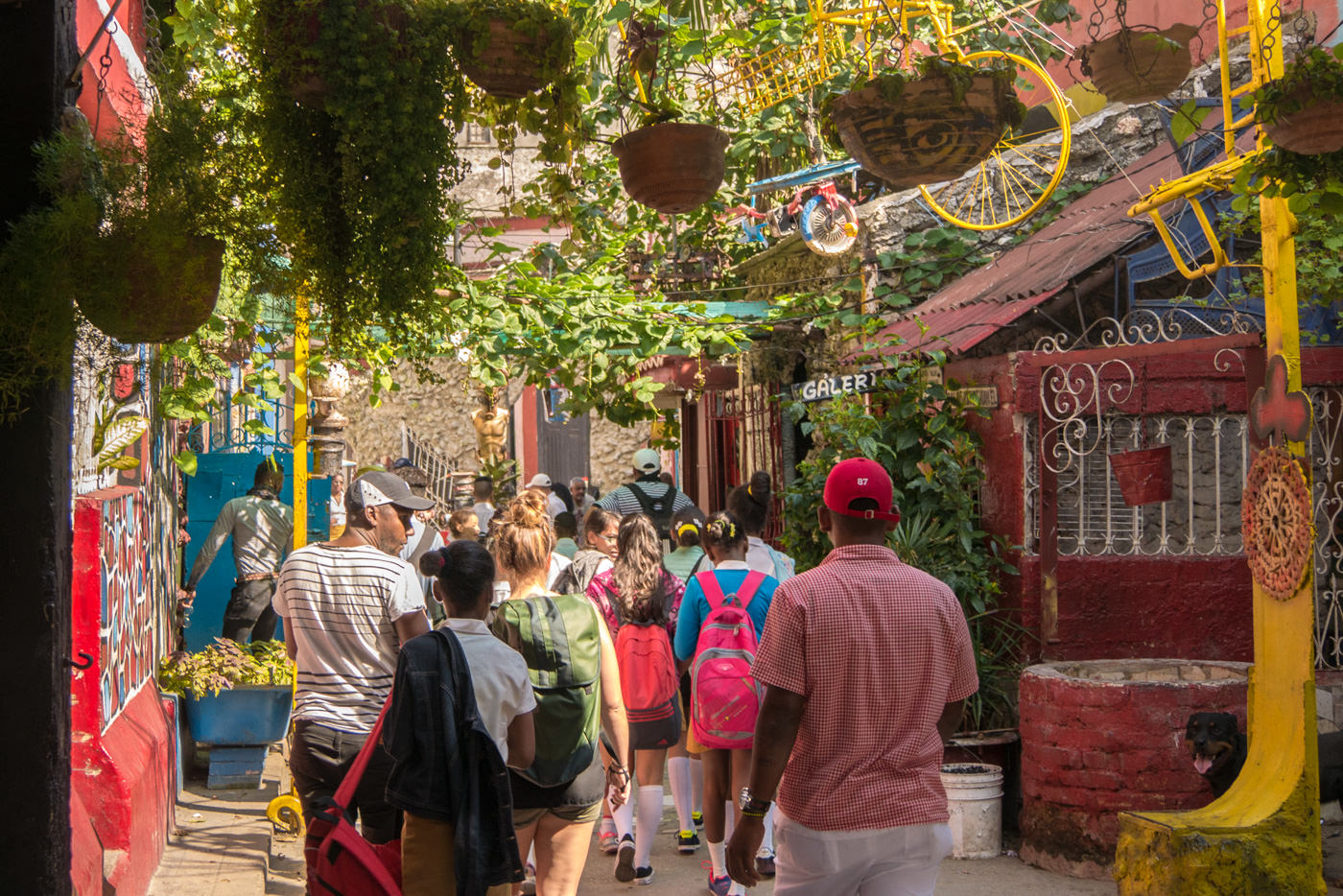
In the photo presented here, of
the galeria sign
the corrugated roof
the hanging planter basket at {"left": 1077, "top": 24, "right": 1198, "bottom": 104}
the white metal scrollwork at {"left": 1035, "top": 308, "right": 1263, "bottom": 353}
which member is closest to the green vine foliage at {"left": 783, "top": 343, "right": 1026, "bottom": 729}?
the galeria sign

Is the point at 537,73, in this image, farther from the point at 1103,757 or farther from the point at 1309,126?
the point at 1103,757

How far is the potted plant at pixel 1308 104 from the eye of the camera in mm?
4379

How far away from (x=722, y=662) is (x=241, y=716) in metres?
3.54

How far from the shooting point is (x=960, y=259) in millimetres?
→ 11125

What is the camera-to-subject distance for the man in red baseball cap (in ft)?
11.2

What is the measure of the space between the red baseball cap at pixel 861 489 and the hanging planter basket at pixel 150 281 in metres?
1.80

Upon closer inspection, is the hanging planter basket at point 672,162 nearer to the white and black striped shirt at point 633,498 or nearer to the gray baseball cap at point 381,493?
the gray baseball cap at point 381,493

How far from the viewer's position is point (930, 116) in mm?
4469

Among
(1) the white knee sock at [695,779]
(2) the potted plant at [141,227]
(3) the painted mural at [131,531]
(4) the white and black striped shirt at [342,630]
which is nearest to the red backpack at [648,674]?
(1) the white knee sock at [695,779]

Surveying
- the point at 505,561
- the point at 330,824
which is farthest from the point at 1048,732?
the point at 330,824

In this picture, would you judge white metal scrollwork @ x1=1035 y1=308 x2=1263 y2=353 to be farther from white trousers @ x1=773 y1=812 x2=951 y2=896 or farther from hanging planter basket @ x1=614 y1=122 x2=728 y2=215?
white trousers @ x1=773 y1=812 x2=951 y2=896

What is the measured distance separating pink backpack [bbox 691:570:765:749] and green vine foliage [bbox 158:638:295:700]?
304 cm

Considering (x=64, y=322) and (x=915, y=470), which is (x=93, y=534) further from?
(x=915, y=470)

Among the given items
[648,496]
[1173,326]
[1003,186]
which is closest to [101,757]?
[648,496]
